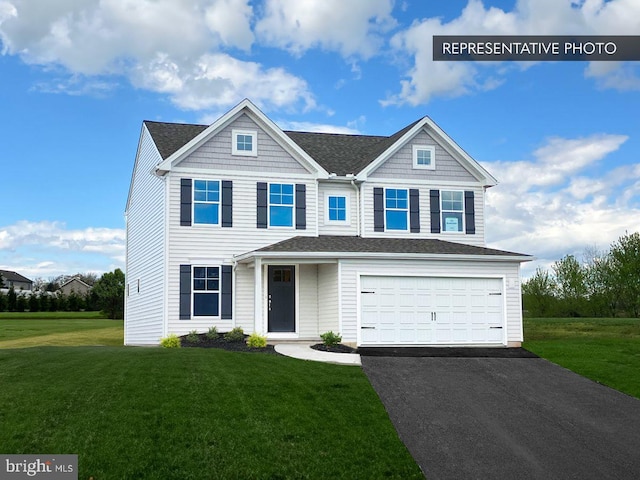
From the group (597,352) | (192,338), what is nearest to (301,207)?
(192,338)

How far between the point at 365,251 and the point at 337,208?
3737 mm

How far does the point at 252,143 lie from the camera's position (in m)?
24.0

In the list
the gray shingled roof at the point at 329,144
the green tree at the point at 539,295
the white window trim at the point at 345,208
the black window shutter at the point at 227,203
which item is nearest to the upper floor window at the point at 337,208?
the white window trim at the point at 345,208

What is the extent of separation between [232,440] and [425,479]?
3.01 metres

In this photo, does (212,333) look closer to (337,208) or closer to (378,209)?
(337,208)

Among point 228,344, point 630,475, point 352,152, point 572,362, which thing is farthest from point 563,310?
point 630,475

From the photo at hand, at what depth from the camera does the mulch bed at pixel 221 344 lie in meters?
20.3

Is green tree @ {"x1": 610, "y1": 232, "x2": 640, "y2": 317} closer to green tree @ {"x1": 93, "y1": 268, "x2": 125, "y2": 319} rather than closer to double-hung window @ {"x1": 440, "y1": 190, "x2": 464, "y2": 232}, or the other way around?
double-hung window @ {"x1": 440, "y1": 190, "x2": 464, "y2": 232}

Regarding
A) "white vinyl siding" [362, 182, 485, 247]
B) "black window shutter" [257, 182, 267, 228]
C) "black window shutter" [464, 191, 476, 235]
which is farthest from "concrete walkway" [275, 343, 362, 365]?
"black window shutter" [464, 191, 476, 235]

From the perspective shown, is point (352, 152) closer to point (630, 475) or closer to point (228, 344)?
point (228, 344)

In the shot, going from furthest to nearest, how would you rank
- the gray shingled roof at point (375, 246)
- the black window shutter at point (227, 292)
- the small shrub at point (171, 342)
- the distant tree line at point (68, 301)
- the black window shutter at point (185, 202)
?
the distant tree line at point (68, 301) < the black window shutter at point (185, 202) < the black window shutter at point (227, 292) < the gray shingled roof at point (375, 246) < the small shrub at point (171, 342)

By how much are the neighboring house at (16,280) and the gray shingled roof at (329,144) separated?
9275 centimetres

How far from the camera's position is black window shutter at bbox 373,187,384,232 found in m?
24.9

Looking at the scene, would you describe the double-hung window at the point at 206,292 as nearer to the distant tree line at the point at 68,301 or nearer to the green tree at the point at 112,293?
the green tree at the point at 112,293
